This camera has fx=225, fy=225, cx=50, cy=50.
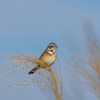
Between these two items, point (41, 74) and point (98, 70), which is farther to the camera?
point (41, 74)

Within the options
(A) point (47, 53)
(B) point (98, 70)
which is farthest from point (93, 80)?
(A) point (47, 53)

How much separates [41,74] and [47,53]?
244 cm

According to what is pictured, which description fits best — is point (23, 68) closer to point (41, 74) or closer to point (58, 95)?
point (41, 74)

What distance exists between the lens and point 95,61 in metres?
2.17

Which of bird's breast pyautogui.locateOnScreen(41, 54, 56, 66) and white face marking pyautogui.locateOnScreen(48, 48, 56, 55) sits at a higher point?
white face marking pyautogui.locateOnScreen(48, 48, 56, 55)

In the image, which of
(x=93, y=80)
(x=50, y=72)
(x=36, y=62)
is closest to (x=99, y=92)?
(x=93, y=80)

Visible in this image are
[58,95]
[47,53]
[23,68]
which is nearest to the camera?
[58,95]

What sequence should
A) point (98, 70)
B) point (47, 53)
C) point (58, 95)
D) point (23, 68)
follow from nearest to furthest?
point (98, 70) → point (58, 95) → point (23, 68) → point (47, 53)

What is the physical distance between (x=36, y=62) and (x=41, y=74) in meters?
0.19

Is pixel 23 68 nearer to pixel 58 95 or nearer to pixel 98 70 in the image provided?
pixel 58 95

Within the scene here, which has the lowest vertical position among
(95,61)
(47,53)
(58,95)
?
(47,53)

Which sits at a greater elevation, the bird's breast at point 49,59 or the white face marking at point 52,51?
the white face marking at point 52,51

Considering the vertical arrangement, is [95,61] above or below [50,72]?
above

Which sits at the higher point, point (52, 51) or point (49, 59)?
point (52, 51)
